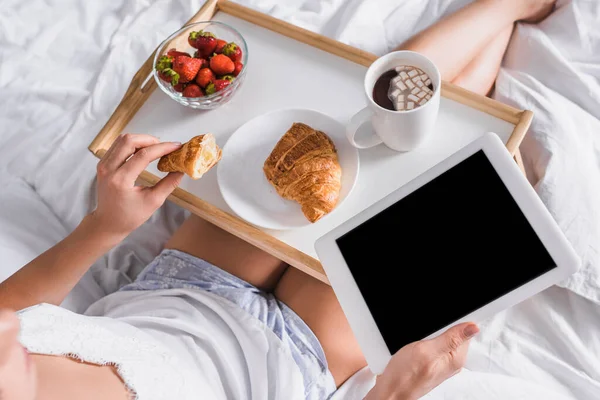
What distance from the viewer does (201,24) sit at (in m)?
1.06

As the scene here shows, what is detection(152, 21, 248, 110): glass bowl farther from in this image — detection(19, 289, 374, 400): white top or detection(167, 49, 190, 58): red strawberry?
detection(19, 289, 374, 400): white top

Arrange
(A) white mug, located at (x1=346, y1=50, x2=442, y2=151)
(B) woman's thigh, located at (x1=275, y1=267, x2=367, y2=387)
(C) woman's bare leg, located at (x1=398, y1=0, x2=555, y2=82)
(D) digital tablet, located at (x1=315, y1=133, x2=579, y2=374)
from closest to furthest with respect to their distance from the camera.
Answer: (D) digital tablet, located at (x1=315, y1=133, x2=579, y2=374) → (A) white mug, located at (x1=346, y1=50, x2=442, y2=151) → (B) woman's thigh, located at (x1=275, y1=267, x2=367, y2=387) → (C) woman's bare leg, located at (x1=398, y1=0, x2=555, y2=82)

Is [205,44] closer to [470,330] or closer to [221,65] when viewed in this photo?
[221,65]

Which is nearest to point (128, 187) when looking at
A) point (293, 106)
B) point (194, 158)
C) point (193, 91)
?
point (194, 158)

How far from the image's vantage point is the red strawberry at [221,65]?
0.98 meters

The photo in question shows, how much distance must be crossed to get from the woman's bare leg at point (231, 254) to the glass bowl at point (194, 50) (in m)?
0.22

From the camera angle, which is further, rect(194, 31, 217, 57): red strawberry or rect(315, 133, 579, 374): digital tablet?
rect(194, 31, 217, 57): red strawberry

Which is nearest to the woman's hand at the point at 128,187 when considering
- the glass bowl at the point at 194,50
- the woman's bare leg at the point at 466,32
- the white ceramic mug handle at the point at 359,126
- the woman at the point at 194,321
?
the woman at the point at 194,321

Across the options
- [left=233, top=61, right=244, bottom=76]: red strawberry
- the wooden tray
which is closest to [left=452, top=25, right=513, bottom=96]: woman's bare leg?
the wooden tray

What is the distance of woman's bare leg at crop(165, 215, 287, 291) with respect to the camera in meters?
1.00

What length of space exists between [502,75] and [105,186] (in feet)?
2.71

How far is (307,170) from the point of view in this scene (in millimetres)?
884

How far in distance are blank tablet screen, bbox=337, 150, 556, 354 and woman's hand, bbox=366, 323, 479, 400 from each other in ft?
0.06

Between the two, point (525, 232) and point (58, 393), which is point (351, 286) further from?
point (58, 393)
